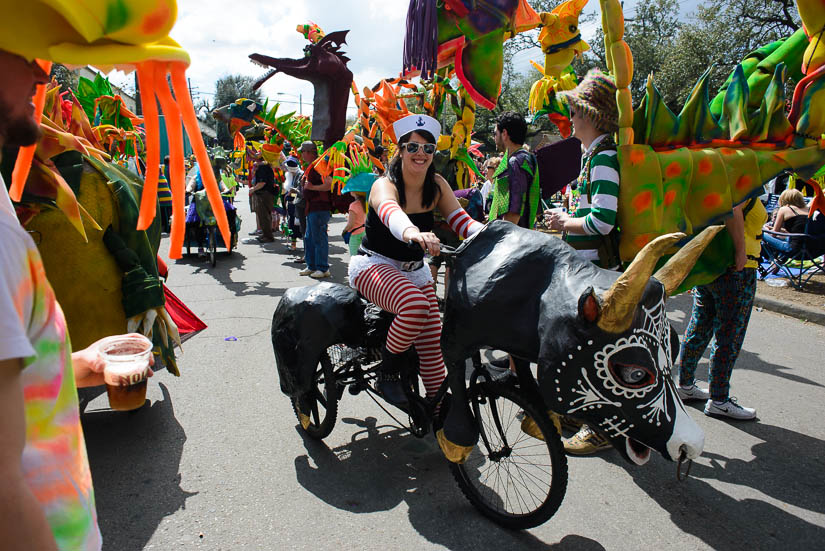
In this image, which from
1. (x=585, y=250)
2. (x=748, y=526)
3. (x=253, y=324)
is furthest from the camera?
(x=253, y=324)

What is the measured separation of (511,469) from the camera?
3031mm

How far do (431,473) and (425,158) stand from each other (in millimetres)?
A: 1811

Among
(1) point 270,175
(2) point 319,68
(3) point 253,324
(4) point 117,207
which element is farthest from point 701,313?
(1) point 270,175

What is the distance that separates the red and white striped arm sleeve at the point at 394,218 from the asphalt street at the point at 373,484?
1.45m

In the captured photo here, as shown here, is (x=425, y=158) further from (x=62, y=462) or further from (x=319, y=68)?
(x=319, y=68)

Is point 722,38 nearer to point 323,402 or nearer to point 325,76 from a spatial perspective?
point 325,76

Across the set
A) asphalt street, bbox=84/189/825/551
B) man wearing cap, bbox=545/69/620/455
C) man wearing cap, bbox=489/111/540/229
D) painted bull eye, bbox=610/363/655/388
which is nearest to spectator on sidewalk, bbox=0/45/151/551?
painted bull eye, bbox=610/363/655/388

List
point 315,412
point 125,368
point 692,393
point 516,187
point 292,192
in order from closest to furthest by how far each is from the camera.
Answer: point 125,368 → point 315,412 → point 692,393 → point 516,187 → point 292,192

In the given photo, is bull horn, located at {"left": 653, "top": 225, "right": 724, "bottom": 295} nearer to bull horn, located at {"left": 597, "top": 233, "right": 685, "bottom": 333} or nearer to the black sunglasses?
bull horn, located at {"left": 597, "top": 233, "right": 685, "bottom": 333}

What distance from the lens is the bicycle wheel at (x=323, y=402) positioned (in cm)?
332

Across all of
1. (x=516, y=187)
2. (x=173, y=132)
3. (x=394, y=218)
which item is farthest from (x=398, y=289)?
(x=516, y=187)

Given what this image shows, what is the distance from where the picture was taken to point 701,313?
12.7ft

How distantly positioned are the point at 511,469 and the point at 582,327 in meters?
1.42

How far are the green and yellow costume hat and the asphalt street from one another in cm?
216
